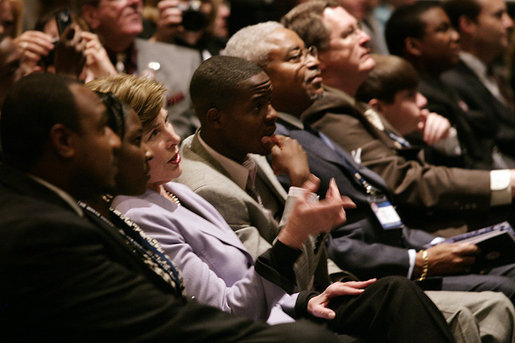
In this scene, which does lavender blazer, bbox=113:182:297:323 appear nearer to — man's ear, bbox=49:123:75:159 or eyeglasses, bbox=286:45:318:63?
man's ear, bbox=49:123:75:159

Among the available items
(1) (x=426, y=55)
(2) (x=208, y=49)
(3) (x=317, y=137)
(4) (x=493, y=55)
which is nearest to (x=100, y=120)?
(3) (x=317, y=137)

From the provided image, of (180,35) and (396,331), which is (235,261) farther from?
(180,35)

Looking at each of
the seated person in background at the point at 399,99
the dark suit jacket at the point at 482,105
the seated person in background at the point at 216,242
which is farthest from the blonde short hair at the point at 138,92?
the dark suit jacket at the point at 482,105

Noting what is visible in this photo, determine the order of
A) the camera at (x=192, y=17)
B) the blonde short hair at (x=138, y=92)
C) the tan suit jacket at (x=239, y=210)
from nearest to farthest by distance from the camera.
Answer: the blonde short hair at (x=138, y=92)
the tan suit jacket at (x=239, y=210)
the camera at (x=192, y=17)

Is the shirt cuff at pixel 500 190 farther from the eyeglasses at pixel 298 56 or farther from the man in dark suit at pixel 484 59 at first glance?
the man in dark suit at pixel 484 59

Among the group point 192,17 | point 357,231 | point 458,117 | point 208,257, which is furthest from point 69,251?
point 458,117

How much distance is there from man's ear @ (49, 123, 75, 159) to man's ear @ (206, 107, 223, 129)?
0.87 metres

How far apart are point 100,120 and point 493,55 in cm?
417

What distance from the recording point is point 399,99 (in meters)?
3.60

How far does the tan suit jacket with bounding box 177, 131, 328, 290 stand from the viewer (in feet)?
7.58

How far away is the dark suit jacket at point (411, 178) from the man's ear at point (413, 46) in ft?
3.75

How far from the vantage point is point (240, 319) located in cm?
162

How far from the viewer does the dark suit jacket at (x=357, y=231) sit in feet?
8.82

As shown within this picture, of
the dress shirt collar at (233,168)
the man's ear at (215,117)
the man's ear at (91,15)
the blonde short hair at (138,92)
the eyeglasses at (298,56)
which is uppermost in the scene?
the blonde short hair at (138,92)
